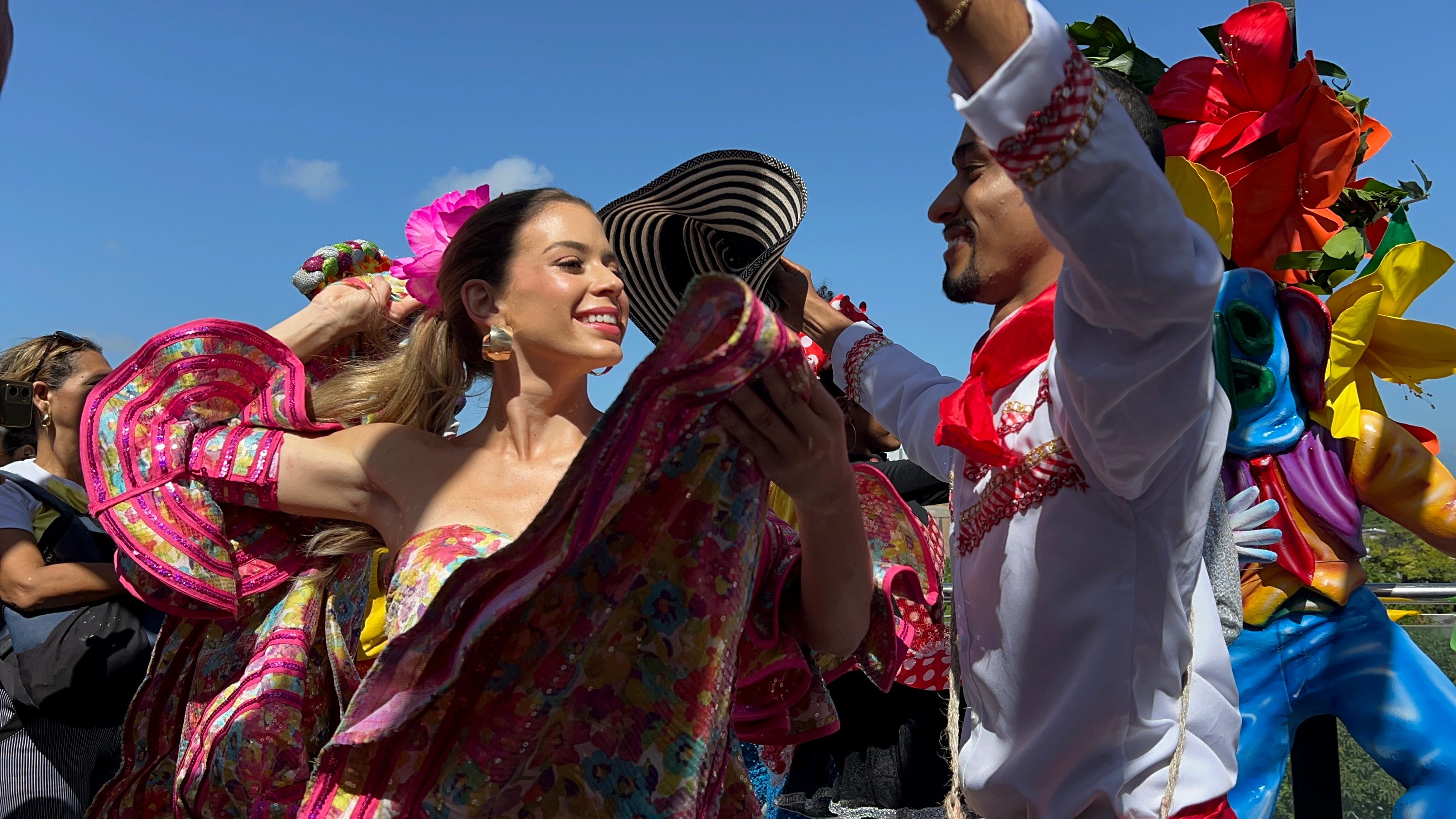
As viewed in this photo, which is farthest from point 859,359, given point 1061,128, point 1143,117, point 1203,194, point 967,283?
point 1061,128

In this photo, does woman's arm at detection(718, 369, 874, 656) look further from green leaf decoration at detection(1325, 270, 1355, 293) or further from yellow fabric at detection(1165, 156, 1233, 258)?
green leaf decoration at detection(1325, 270, 1355, 293)

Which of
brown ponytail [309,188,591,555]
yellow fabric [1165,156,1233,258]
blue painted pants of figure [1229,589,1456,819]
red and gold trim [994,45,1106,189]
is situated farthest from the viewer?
blue painted pants of figure [1229,589,1456,819]

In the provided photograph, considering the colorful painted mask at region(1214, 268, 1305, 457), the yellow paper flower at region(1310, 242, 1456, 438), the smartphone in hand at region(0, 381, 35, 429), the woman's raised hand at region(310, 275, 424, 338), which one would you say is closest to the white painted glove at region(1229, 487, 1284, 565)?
the colorful painted mask at region(1214, 268, 1305, 457)

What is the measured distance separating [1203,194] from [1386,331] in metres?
1.15

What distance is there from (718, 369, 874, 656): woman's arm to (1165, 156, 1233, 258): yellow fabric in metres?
1.16

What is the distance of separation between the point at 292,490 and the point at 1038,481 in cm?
145

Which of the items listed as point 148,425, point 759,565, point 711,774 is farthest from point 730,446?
point 148,425

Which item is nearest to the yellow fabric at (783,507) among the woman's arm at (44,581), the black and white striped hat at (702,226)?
the black and white striped hat at (702,226)

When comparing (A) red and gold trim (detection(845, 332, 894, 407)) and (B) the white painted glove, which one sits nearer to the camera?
(B) the white painted glove

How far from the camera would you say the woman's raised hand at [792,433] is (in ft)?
4.74

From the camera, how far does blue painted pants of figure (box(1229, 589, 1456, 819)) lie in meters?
2.49

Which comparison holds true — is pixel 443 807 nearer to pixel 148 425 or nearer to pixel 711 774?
pixel 711 774

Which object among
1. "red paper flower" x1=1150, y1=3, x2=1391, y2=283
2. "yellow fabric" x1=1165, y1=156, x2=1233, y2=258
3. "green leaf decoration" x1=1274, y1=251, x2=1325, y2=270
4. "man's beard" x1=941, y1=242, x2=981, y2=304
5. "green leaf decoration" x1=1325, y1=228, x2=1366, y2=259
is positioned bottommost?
"man's beard" x1=941, y1=242, x2=981, y2=304

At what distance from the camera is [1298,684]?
271 centimetres
